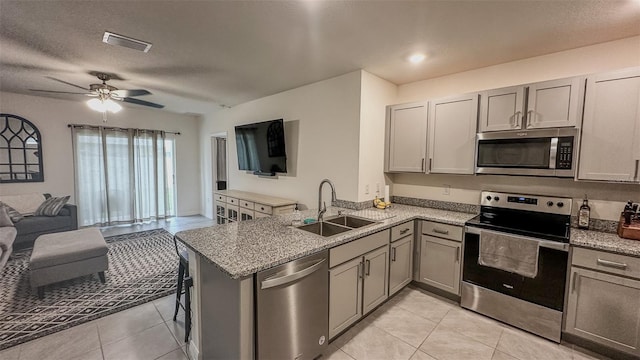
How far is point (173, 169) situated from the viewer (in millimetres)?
6285

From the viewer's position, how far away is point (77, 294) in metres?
2.76

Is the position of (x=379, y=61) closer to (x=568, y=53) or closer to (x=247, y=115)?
(x=568, y=53)

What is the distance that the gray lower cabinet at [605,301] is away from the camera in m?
1.84

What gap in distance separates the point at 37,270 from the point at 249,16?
3258 millimetres

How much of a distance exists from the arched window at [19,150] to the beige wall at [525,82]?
6373 mm

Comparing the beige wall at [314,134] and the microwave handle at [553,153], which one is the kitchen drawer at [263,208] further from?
the microwave handle at [553,153]

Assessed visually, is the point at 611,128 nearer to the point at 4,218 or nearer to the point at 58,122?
the point at 4,218

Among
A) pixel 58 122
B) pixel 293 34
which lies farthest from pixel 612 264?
pixel 58 122

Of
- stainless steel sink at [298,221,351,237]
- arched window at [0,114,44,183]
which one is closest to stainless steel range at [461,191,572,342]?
stainless steel sink at [298,221,351,237]

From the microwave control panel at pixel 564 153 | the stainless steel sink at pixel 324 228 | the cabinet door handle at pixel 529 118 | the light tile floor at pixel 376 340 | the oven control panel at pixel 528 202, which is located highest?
the cabinet door handle at pixel 529 118

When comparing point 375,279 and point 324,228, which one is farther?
point 324,228

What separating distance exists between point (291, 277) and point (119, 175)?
18.5ft

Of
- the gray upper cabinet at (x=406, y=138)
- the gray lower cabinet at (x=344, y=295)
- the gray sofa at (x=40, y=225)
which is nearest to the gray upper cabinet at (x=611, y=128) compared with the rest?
the gray upper cabinet at (x=406, y=138)

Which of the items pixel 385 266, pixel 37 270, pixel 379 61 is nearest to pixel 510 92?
pixel 379 61
